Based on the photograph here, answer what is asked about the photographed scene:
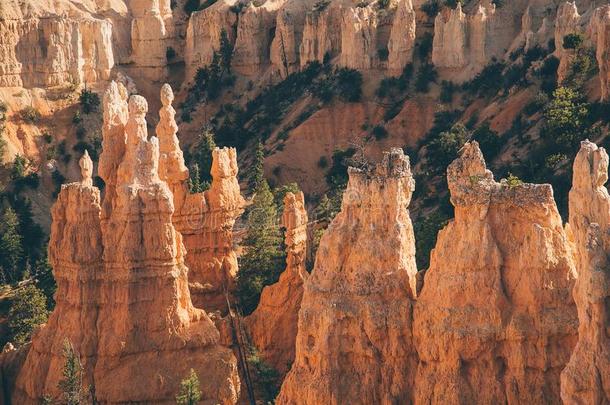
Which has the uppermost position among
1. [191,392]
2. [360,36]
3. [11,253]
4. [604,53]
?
[360,36]

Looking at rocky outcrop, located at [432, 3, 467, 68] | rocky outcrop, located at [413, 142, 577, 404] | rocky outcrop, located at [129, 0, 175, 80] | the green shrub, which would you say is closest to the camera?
rocky outcrop, located at [413, 142, 577, 404]

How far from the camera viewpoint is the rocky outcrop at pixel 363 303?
42500 millimetres

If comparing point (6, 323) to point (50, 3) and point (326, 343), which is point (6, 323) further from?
point (50, 3)

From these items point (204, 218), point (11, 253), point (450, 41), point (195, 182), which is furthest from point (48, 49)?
point (204, 218)

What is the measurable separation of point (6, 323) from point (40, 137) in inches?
1509

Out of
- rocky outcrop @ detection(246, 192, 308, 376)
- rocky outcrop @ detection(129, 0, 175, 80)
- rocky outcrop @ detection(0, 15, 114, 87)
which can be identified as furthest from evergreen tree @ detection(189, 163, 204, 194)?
rocky outcrop @ detection(129, 0, 175, 80)

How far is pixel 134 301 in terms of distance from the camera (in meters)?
53.8

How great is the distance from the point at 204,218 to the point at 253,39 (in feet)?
182

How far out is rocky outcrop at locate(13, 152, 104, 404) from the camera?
54.2 metres

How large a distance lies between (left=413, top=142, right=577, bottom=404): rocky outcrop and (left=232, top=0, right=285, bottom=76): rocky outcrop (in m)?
73.9

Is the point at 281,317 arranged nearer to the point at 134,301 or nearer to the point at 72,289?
the point at 134,301

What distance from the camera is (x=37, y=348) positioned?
55.7 metres

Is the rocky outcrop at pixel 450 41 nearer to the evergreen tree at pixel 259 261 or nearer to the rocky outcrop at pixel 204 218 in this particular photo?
the evergreen tree at pixel 259 261

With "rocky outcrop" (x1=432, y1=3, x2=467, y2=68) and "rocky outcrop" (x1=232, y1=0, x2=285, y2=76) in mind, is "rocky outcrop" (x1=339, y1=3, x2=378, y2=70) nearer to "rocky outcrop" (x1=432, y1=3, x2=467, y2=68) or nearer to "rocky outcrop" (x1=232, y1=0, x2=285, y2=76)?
"rocky outcrop" (x1=432, y1=3, x2=467, y2=68)
